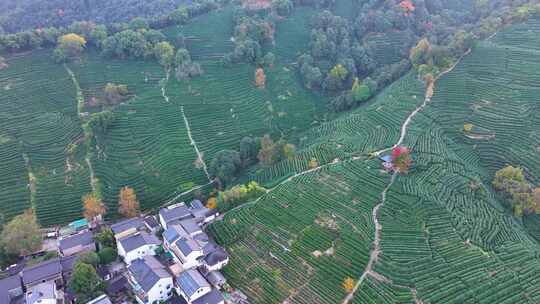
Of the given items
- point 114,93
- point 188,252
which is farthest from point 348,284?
point 114,93

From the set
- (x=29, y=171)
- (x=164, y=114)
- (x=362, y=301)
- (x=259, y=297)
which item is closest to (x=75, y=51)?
(x=164, y=114)

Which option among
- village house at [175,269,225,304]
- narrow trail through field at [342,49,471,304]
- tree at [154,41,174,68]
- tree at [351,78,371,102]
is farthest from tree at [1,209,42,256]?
tree at [351,78,371,102]

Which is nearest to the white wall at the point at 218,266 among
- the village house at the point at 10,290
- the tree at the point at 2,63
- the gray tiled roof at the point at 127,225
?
the gray tiled roof at the point at 127,225

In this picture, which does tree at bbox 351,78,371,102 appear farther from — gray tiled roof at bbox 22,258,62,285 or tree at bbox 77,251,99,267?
gray tiled roof at bbox 22,258,62,285

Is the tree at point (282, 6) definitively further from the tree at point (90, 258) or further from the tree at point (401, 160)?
the tree at point (90, 258)

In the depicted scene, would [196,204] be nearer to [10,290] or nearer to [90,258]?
[90,258]

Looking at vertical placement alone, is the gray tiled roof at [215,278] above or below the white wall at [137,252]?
below

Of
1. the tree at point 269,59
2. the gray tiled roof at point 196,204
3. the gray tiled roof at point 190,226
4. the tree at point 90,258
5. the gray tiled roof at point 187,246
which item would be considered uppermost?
the tree at point 269,59
